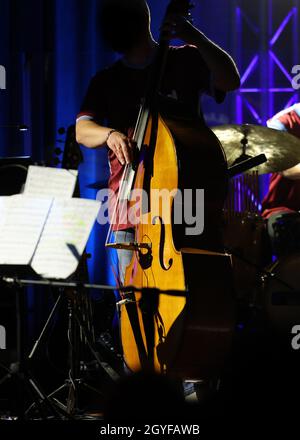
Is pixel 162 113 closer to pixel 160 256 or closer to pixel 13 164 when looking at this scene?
pixel 160 256

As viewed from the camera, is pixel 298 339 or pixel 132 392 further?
pixel 298 339

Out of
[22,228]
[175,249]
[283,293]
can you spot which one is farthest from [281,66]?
[22,228]

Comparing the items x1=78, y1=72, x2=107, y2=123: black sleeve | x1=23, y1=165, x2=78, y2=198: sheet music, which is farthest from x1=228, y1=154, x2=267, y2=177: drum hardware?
x1=23, y1=165, x2=78, y2=198: sheet music

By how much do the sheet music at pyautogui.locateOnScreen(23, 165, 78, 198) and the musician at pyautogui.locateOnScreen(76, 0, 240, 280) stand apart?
0.26 m

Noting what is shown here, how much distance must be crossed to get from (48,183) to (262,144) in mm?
1810

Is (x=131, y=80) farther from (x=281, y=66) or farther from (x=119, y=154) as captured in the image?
(x=281, y=66)

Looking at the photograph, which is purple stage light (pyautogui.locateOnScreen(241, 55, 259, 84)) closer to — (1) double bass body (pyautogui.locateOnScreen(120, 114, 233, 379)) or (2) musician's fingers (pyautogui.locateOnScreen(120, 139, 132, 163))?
(1) double bass body (pyautogui.locateOnScreen(120, 114, 233, 379))

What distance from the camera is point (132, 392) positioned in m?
1.06

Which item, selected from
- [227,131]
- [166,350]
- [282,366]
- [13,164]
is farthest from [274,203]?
[166,350]

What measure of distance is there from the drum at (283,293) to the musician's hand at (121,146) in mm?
1665

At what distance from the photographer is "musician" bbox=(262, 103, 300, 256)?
3.68m

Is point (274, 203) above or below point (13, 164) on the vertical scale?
below

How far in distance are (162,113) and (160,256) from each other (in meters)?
0.45

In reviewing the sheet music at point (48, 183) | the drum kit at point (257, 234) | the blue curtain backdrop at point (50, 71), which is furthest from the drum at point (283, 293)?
the sheet music at point (48, 183)
